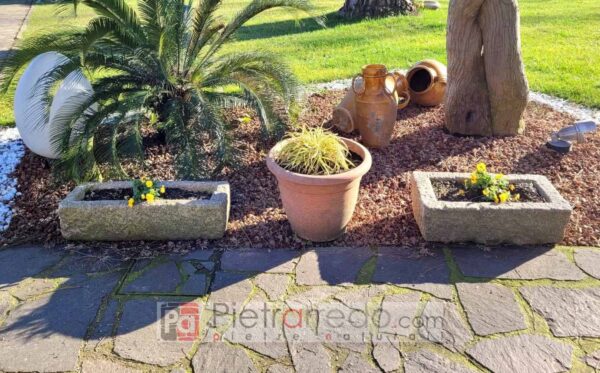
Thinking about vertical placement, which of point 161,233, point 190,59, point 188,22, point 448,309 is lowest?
point 448,309

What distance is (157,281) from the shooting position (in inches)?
128

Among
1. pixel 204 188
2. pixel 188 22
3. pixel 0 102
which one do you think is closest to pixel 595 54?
pixel 188 22

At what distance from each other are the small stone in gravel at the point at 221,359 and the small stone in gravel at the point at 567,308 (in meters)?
1.69

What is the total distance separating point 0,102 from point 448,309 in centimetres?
640

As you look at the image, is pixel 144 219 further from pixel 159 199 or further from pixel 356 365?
pixel 356 365

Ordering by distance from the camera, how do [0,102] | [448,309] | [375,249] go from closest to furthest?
[448,309], [375,249], [0,102]

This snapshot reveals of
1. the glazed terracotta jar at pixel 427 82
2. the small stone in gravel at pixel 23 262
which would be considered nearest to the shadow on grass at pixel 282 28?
the glazed terracotta jar at pixel 427 82

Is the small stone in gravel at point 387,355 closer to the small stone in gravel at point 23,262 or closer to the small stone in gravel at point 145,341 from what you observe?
the small stone in gravel at point 145,341

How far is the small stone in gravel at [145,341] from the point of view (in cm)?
272

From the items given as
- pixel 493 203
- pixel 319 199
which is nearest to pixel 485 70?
pixel 493 203

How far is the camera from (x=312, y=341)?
9.20 feet

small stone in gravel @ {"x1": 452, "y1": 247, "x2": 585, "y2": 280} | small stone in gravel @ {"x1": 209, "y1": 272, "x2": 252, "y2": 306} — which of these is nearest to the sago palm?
small stone in gravel @ {"x1": 209, "y1": 272, "x2": 252, "y2": 306}

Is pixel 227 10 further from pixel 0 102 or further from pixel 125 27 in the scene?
pixel 125 27

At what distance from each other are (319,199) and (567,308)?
5.35 ft
